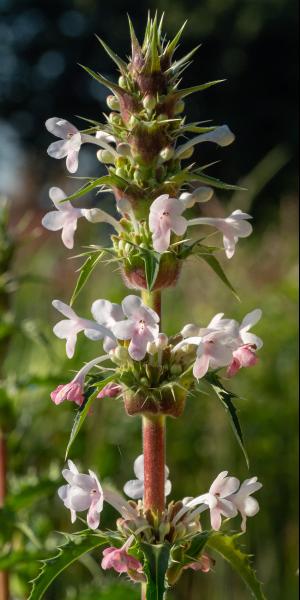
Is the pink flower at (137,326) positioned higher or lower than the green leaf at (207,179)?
lower

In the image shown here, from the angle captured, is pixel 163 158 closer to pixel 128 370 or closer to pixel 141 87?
pixel 141 87

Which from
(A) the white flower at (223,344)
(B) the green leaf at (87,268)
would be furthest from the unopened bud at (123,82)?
(A) the white flower at (223,344)

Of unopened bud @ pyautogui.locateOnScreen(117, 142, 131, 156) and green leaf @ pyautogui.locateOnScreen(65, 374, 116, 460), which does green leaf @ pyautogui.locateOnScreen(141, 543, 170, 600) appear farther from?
unopened bud @ pyautogui.locateOnScreen(117, 142, 131, 156)

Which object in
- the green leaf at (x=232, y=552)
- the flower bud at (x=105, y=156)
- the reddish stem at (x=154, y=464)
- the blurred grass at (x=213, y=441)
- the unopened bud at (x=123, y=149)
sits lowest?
the blurred grass at (x=213, y=441)

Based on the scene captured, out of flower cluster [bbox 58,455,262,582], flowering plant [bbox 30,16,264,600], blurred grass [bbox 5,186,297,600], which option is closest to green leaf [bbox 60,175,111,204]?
flowering plant [bbox 30,16,264,600]

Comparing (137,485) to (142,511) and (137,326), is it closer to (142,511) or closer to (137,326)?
(142,511)

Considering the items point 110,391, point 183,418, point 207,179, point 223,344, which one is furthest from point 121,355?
point 183,418

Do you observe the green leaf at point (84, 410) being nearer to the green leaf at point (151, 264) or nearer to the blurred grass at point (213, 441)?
the green leaf at point (151, 264)

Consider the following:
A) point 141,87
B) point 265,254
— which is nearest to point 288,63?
point 265,254
